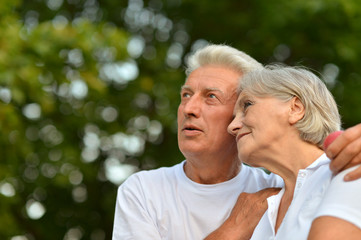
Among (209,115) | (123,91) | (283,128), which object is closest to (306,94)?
(283,128)

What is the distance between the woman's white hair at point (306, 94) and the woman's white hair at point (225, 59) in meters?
0.49

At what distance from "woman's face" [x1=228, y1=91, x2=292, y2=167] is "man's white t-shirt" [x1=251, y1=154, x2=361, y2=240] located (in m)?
0.20

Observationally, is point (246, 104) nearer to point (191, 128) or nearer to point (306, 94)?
point (306, 94)

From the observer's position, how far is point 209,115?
3.23 metres

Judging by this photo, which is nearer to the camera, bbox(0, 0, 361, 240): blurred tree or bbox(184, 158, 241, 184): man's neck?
bbox(184, 158, 241, 184): man's neck

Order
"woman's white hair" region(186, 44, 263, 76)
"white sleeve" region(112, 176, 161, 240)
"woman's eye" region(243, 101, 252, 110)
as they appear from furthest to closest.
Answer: "woman's white hair" region(186, 44, 263, 76)
"white sleeve" region(112, 176, 161, 240)
"woman's eye" region(243, 101, 252, 110)

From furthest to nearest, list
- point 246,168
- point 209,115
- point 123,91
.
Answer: point 123,91 → point 246,168 → point 209,115

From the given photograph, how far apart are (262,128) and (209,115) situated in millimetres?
598

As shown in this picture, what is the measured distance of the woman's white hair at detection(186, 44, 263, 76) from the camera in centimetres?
334

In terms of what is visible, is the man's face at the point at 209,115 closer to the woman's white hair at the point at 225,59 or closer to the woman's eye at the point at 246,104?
the woman's white hair at the point at 225,59

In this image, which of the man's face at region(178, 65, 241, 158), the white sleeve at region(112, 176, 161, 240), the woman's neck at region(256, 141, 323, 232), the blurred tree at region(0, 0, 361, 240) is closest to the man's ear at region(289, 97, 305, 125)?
the woman's neck at region(256, 141, 323, 232)

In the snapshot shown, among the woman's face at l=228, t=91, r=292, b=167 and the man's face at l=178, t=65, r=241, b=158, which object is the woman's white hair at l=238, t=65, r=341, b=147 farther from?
the man's face at l=178, t=65, r=241, b=158

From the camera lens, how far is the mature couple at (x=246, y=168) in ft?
7.09

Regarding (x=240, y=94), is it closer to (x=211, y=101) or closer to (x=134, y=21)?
(x=211, y=101)
